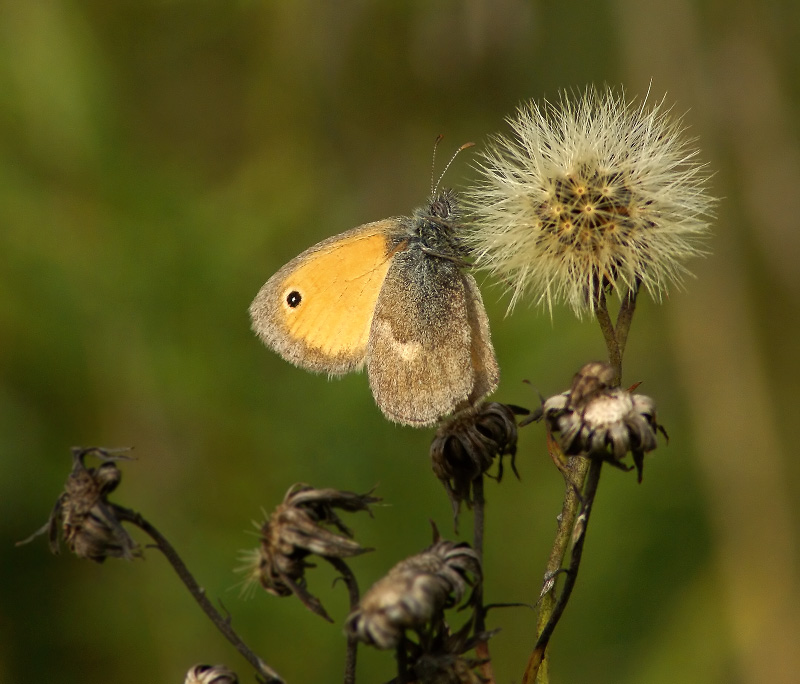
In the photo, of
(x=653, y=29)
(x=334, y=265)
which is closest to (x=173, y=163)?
(x=334, y=265)

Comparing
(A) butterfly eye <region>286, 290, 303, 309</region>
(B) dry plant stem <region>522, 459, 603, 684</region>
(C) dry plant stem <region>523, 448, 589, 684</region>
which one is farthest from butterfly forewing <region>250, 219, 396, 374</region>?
(B) dry plant stem <region>522, 459, 603, 684</region>

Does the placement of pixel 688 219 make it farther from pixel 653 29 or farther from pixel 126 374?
pixel 653 29

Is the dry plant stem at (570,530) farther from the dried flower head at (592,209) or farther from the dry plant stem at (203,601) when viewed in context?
the dry plant stem at (203,601)

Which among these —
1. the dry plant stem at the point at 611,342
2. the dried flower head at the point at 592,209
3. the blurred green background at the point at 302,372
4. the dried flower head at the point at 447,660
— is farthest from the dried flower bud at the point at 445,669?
the blurred green background at the point at 302,372

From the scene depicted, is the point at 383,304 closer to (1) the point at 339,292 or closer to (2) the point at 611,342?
(1) the point at 339,292

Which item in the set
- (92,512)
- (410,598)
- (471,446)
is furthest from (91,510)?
(471,446)
